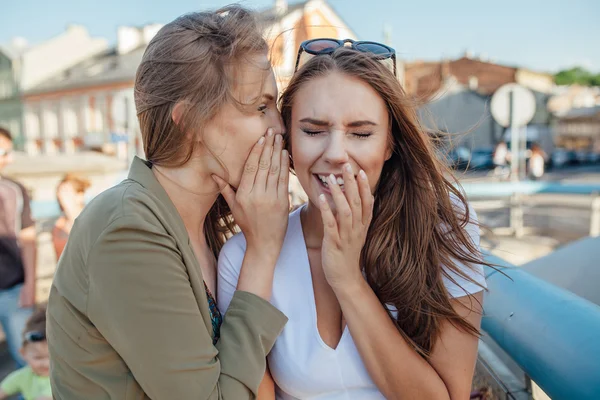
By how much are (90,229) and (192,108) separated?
20.6 inches

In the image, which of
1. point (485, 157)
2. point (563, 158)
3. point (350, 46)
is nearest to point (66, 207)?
point (350, 46)

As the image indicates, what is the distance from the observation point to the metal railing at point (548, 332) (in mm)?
1351

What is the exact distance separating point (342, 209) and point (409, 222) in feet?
1.28

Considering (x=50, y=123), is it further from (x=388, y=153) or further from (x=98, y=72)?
(x=388, y=153)

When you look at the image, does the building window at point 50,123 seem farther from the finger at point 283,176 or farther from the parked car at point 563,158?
the finger at point 283,176

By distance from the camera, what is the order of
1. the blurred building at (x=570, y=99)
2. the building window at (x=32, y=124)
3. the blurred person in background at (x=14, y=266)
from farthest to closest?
the blurred building at (x=570, y=99)
the building window at (x=32, y=124)
the blurred person in background at (x=14, y=266)

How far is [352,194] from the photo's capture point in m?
1.66

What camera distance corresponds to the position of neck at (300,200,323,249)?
79.3 inches

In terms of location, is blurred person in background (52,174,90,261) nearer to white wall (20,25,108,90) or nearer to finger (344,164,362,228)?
finger (344,164,362,228)

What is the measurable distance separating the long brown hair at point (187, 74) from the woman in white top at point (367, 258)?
0.34 meters

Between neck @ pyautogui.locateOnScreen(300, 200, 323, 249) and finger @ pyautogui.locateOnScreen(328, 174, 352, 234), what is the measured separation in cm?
36

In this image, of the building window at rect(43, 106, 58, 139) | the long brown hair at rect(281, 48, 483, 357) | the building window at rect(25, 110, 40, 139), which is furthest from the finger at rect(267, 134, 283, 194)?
the building window at rect(25, 110, 40, 139)

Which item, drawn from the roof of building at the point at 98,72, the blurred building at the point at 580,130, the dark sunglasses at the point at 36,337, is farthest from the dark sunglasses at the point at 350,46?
the blurred building at the point at 580,130

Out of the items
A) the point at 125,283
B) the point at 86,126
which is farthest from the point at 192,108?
the point at 86,126
